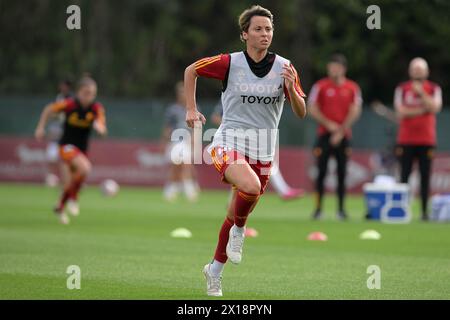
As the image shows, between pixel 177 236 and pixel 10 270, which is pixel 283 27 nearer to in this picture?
pixel 177 236

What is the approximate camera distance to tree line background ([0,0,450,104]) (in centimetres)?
4053

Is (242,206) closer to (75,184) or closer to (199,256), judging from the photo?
(199,256)

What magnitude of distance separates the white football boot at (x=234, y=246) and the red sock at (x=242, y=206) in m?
0.08

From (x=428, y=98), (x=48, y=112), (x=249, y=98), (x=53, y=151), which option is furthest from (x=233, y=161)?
(x=53, y=151)

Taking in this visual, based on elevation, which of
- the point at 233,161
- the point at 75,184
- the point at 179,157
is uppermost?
the point at 179,157

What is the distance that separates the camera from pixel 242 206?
10078 millimetres

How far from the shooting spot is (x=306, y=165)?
31.0 metres

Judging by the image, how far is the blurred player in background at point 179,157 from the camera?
87.4 ft

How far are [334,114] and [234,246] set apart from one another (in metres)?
9.95

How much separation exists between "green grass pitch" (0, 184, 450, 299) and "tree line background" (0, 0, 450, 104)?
19211 mm

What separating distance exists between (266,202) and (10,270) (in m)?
14.5

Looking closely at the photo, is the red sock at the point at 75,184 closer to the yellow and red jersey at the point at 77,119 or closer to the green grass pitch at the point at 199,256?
the green grass pitch at the point at 199,256

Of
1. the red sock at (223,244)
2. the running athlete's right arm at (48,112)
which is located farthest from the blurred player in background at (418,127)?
the red sock at (223,244)
